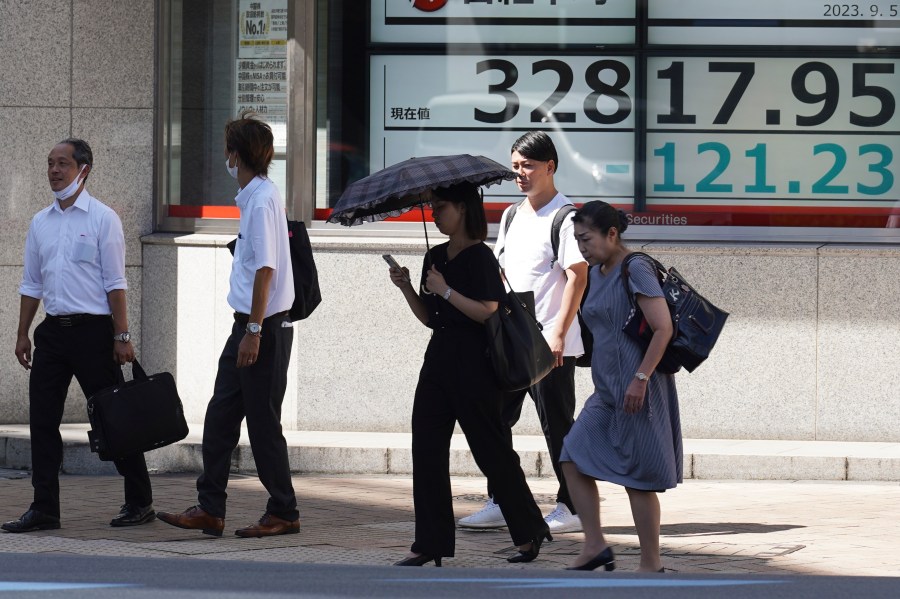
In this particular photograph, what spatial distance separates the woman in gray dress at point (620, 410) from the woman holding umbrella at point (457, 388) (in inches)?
14.1

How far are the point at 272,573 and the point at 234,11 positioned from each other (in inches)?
297

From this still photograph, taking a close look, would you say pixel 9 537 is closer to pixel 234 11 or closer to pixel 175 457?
pixel 175 457

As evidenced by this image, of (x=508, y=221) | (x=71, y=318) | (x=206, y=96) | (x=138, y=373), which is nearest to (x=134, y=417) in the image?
(x=138, y=373)

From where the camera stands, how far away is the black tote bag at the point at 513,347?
6191mm

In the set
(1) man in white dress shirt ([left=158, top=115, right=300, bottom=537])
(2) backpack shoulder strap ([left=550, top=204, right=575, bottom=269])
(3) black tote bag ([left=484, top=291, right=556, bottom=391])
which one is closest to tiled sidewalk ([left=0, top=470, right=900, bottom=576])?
(1) man in white dress shirt ([left=158, top=115, right=300, bottom=537])

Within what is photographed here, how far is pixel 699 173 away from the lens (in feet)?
35.1

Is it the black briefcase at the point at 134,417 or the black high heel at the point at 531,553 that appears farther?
the black briefcase at the point at 134,417

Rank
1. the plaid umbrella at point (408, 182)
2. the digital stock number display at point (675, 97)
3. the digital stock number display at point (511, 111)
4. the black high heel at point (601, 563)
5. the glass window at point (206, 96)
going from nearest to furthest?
the black high heel at point (601, 563) → the plaid umbrella at point (408, 182) → the digital stock number display at point (675, 97) → the digital stock number display at point (511, 111) → the glass window at point (206, 96)

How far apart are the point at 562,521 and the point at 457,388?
1.50 meters

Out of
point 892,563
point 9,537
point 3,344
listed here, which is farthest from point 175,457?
point 892,563

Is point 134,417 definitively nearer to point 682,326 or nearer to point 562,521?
point 562,521

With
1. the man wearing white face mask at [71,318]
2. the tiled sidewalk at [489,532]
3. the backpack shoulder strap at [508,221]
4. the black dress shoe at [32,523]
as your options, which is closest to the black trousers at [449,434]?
the tiled sidewalk at [489,532]

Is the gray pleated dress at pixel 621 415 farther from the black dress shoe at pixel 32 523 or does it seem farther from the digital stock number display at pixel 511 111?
the digital stock number display at pixel 511 111

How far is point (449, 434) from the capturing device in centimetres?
636
